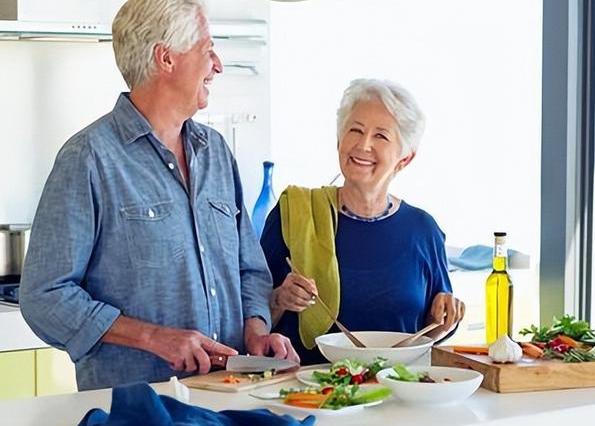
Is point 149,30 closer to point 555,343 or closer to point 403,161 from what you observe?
point 403,161

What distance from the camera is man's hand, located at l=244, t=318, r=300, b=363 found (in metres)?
2.44

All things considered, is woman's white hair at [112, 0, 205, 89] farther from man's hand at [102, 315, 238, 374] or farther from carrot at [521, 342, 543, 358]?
carrot at [521, 342, 543, 358]

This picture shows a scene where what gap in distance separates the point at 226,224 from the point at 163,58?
0.39 metres

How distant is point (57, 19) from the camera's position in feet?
12.7

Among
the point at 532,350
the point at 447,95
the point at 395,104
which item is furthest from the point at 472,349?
the point at 447,95

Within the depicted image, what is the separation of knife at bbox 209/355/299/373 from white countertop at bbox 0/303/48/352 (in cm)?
145

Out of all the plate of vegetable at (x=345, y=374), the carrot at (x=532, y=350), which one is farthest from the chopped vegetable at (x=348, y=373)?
the carrot at (x=532, y=350)

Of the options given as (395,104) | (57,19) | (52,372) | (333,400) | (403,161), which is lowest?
(52,372)

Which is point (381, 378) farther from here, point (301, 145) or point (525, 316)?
point (301, 145)

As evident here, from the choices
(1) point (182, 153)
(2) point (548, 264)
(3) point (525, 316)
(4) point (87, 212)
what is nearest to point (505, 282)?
(1) point (182, 153)

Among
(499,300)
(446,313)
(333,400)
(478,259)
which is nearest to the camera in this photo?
(333,400)

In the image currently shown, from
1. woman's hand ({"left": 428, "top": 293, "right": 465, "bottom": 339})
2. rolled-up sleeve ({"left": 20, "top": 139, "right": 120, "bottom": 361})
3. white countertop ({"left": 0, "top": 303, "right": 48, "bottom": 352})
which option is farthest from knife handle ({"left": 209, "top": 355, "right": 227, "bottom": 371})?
white countertop ({"left": 0, "top": 303, "right": 48, "bottom": 352})

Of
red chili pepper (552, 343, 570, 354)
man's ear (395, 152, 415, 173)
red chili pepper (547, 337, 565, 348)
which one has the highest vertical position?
man's ear (395, 152, 415, 173)

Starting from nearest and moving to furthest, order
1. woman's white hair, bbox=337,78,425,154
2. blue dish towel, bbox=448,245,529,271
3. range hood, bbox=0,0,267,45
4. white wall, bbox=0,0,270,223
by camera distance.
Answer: woman's white hair, bbox=337,78,425,154, range hood, bbox=0,0,267,45, white wall, bbox=0,0,270,223, blue dish towel, bbox=448,245,529,271
